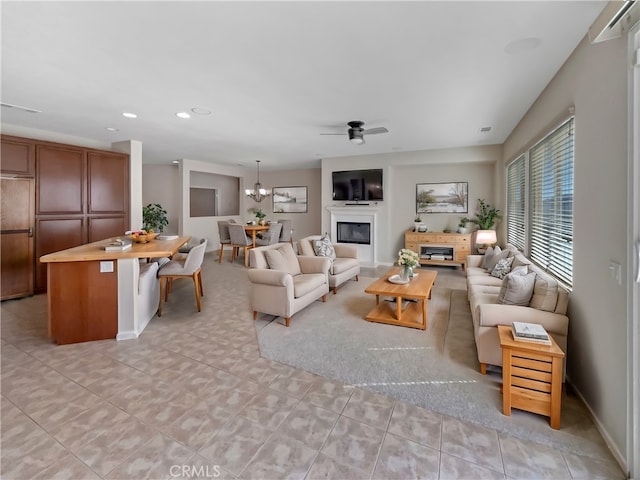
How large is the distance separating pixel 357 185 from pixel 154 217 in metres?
5.19

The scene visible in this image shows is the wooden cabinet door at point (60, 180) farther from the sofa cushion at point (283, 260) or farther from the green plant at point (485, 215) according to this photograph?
the green plant at point (485, 215)

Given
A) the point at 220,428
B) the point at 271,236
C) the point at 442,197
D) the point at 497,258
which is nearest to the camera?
the point at 220,428

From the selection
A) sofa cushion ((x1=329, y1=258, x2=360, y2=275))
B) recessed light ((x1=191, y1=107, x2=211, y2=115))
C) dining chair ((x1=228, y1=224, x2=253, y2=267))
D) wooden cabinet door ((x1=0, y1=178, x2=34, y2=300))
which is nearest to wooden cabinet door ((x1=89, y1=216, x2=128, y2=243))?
wooden cabinet door ((x1=0, y1=178, x2=34, y2=300))

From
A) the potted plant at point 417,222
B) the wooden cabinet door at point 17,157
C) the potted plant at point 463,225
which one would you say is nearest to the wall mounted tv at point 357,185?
the potted plant at point 417,222

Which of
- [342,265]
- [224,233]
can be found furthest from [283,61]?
[224,233]

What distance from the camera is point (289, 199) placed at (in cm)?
973

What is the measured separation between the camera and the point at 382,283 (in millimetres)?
3848

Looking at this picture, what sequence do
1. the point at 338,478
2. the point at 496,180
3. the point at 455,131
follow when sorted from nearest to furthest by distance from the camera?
the point at 338,478, the point at 455,131, the point at 496,180

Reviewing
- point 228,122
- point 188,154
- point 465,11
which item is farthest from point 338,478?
point 188,154

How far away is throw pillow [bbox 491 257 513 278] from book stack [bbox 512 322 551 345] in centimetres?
197

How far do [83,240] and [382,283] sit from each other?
491cm

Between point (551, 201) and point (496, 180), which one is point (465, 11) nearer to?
point (551, 201)

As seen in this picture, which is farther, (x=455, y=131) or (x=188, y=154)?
(x=188, y=154)

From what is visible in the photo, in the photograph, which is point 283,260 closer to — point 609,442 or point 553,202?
point 553,202
